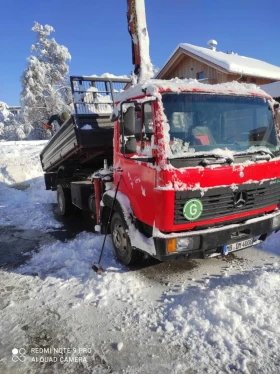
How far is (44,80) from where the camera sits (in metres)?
28.7

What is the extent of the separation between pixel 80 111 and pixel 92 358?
13.1 feet

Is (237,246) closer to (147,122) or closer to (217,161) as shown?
(217,161)

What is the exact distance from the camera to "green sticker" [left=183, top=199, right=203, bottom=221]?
119 inches

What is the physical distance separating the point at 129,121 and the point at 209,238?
63.5 inches

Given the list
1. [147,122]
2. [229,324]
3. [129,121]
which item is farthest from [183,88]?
[229,324]

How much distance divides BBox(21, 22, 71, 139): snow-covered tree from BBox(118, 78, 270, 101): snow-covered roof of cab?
26.5 metres

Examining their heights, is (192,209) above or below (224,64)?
below

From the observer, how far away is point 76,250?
4652 millimetres

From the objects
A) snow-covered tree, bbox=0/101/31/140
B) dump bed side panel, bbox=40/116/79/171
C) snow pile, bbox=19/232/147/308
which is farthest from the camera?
snow-covered tree, bbox=0/101/31/140

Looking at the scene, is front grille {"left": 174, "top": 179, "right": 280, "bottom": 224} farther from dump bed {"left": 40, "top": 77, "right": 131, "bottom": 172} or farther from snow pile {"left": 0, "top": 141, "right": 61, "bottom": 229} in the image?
snow pile {"left": 0, "top": 141, "right": 61, "bottom": 229}

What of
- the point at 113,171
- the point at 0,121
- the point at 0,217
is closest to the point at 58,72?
the point at 0,121

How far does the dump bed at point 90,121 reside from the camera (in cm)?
500

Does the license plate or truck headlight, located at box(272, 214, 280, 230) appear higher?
truck headlight, located at box(272, 214, 280, 230)

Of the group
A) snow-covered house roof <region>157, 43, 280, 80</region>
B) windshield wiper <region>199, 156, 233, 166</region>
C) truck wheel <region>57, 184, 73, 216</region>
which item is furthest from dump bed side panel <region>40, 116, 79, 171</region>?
snow-covered house roof <region>157, 43, 280, 80</region>
